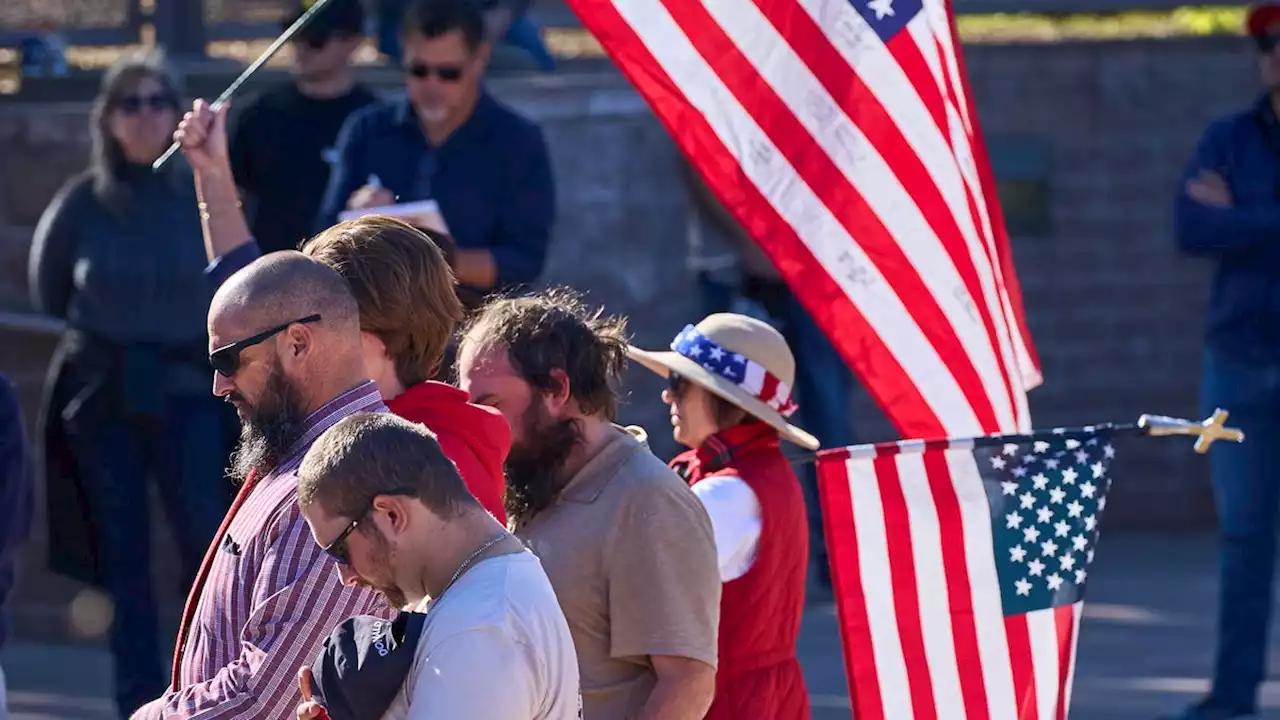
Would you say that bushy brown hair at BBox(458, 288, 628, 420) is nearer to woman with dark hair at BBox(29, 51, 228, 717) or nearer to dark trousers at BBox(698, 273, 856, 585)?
woman with dark hair at BBox(29, 51, 228, 717)

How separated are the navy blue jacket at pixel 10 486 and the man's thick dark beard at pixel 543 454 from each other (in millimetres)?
1492

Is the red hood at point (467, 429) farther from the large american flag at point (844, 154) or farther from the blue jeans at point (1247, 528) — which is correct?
the blue jeans at point (1247, 528)

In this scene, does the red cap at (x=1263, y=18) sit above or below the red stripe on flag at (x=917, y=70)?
above

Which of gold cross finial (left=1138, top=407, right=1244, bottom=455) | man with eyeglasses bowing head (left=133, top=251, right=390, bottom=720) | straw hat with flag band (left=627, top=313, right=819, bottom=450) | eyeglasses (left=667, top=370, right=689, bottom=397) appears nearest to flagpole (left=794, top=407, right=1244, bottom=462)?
gold cross finial (left=1138, top=407, right=1244, bottom=455)

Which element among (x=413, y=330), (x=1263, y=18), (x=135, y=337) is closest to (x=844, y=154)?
(x=413, y=330)

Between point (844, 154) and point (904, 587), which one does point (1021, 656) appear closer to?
point (904, 587)

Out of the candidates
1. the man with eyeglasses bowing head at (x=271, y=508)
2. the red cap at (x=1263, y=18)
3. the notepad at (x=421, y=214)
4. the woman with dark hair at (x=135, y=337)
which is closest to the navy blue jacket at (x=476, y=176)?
the notepad at (x=421, y=214)

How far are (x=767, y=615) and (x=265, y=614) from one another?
1.47 m

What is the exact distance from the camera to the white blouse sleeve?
4551mm

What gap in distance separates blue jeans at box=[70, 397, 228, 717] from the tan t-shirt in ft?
11.4

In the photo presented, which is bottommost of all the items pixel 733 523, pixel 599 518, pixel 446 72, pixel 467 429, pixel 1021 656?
pixel 1021 656

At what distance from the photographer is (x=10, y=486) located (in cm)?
516

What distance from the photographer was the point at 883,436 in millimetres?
10234

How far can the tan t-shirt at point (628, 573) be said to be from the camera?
13.4ft
